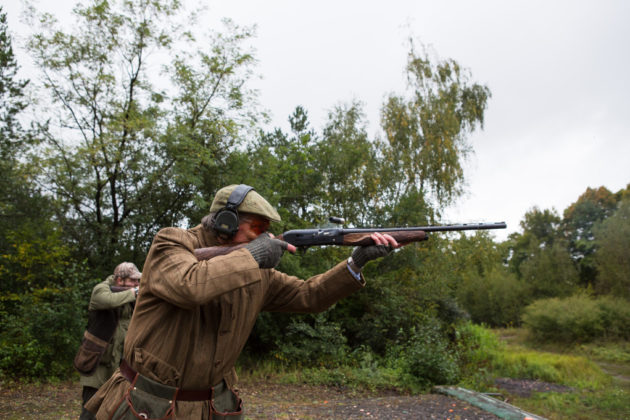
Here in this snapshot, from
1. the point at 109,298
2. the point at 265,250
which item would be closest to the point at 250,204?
the point at 265,250

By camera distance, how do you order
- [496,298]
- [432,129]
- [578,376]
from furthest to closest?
[496,298]
[432,129]
[578,376]

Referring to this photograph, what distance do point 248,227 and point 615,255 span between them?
3058 cm

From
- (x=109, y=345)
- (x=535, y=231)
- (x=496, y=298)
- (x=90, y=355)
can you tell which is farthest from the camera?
(x=535, y=231)

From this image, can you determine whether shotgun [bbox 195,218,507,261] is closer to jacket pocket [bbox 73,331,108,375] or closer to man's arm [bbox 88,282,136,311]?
man's arm [bbox 88,282,136,311]

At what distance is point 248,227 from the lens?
248 centimetres

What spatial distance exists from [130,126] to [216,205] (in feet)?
30.0

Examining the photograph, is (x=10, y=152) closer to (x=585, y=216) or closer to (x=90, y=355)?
(x=90, y=355)

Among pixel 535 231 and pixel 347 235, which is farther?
pixel 535 231

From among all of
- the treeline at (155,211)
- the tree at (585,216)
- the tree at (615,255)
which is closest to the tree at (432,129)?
the treeline at (155,211)

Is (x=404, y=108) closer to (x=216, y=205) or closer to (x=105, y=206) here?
(x=105, y=206)

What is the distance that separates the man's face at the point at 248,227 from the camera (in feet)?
8.11

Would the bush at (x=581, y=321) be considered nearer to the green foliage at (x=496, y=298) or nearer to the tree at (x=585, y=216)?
the green foliage at (x=496, y=298)

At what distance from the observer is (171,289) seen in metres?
2.09

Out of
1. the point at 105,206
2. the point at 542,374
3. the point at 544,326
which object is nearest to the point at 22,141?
the point at 105,206
